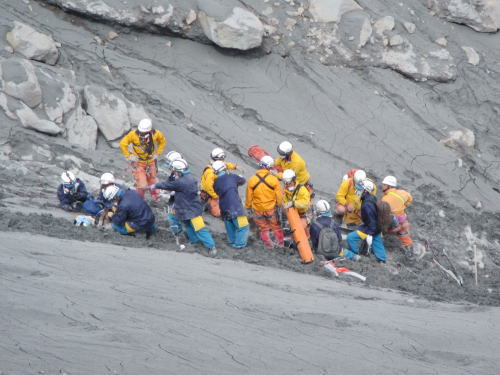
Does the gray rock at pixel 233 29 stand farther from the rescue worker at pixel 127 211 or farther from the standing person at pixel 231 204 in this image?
the rescue worker at pixel 127 211

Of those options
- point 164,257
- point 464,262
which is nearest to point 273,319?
point 164,257

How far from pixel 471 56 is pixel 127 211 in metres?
9.89

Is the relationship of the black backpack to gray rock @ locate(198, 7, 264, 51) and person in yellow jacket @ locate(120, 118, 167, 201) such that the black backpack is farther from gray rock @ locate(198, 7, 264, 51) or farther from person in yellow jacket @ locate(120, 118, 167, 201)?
gray rock @ locate(198, 7, 264, 51)

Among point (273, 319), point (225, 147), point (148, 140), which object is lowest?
point (225, 147)

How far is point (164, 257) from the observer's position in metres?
8.84

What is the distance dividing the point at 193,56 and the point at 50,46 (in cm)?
289

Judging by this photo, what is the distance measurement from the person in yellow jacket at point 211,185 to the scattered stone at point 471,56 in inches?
304

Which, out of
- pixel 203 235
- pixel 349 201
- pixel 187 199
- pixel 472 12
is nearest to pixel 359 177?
pixel 349 201

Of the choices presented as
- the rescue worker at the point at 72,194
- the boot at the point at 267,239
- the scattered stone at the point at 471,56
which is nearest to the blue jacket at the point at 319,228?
the boot at the point at 267,239

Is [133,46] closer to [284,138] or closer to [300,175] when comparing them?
[284,138]

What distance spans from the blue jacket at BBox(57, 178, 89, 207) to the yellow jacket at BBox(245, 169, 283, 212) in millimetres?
2442

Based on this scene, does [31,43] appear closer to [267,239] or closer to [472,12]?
[267,239]

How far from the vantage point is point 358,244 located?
35.0ft

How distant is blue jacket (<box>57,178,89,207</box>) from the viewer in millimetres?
10047
